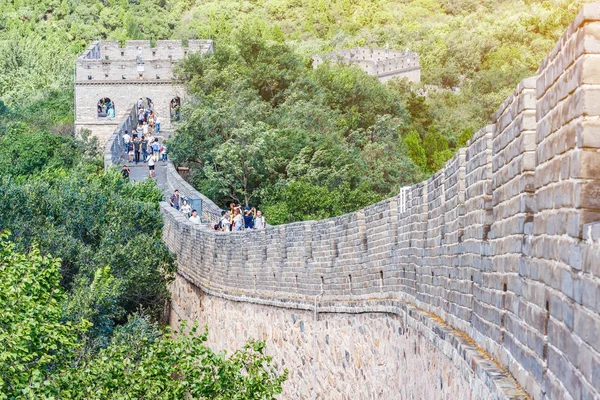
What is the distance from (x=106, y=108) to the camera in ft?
158

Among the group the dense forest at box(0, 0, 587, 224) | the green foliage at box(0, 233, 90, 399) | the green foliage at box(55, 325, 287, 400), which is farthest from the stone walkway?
the green foliage at box(55, 325, 287, 400)

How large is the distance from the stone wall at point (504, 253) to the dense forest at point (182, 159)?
4.75 feet

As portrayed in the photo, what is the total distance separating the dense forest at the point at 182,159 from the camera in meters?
13.0

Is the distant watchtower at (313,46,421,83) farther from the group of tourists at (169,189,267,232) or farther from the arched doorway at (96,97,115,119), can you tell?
the group of tourists at (169,189,267,232)

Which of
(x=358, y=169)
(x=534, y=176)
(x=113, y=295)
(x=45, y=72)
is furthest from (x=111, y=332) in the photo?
(x=45, y=72)

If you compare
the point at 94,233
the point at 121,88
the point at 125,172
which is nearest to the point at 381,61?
the point at 121,88

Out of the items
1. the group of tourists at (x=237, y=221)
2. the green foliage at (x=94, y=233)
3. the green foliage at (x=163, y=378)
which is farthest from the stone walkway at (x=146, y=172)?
the green foliage at (x=163, y=378)

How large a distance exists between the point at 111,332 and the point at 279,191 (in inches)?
486

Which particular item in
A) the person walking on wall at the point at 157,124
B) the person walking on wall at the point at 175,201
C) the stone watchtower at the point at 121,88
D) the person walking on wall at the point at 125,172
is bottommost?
the person walking on wall at the point at 175,201

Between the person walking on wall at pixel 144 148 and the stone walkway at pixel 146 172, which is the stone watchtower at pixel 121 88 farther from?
the stone walkway at pixel 146 172

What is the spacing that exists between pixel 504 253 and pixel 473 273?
4.14ft

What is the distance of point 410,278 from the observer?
11.7m

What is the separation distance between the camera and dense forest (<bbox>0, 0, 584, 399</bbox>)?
13.0 metres

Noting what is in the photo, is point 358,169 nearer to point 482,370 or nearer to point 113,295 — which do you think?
point 113,295
